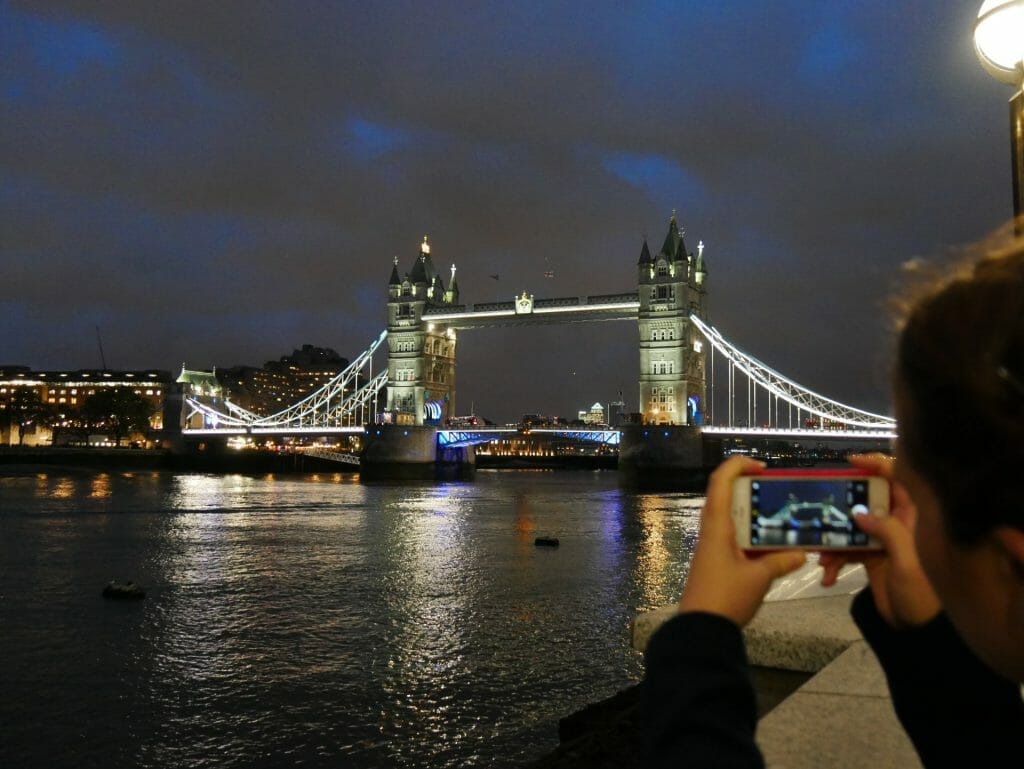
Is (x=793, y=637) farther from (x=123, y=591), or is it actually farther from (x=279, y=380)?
(x=279, y=380)

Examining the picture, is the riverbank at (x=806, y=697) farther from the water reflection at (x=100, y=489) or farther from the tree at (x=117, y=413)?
the tree at (x=117, y=413)

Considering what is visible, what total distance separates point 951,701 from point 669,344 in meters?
53.1

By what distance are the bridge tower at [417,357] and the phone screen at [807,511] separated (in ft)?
188

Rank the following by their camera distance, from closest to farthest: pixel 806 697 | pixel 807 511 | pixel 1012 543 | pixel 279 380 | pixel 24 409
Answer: pixel 1012 543 < pixel 807 511 < pixel 806 697 < pixel 24 409 < pixel 279 380

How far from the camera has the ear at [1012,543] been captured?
0.61m

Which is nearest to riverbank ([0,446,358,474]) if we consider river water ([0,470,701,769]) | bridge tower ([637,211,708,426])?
bridge tower ([637,211,708,426])

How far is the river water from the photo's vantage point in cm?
692

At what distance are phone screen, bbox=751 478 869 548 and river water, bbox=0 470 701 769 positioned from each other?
609cm

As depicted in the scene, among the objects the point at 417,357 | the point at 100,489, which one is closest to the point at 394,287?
the point at 417,357

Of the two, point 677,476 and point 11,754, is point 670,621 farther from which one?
point 677,476

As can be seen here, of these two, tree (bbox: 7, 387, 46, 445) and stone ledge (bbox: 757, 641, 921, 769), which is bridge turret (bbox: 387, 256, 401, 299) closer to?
tree (bbox: 7, 387, 46, 445)

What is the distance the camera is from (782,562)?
842 millimetres

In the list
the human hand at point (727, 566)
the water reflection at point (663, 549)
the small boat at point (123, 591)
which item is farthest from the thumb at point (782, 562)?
the small boat at point (123, 591)

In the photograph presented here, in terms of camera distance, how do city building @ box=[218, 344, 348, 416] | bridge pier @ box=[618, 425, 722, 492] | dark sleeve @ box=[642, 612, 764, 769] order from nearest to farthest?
dark sleeve @ box=[642, 612, 764, 769]
bridge pier @ box=[618, 425, 722, 492]
city building @ box=[218, 344, 348, 416]
